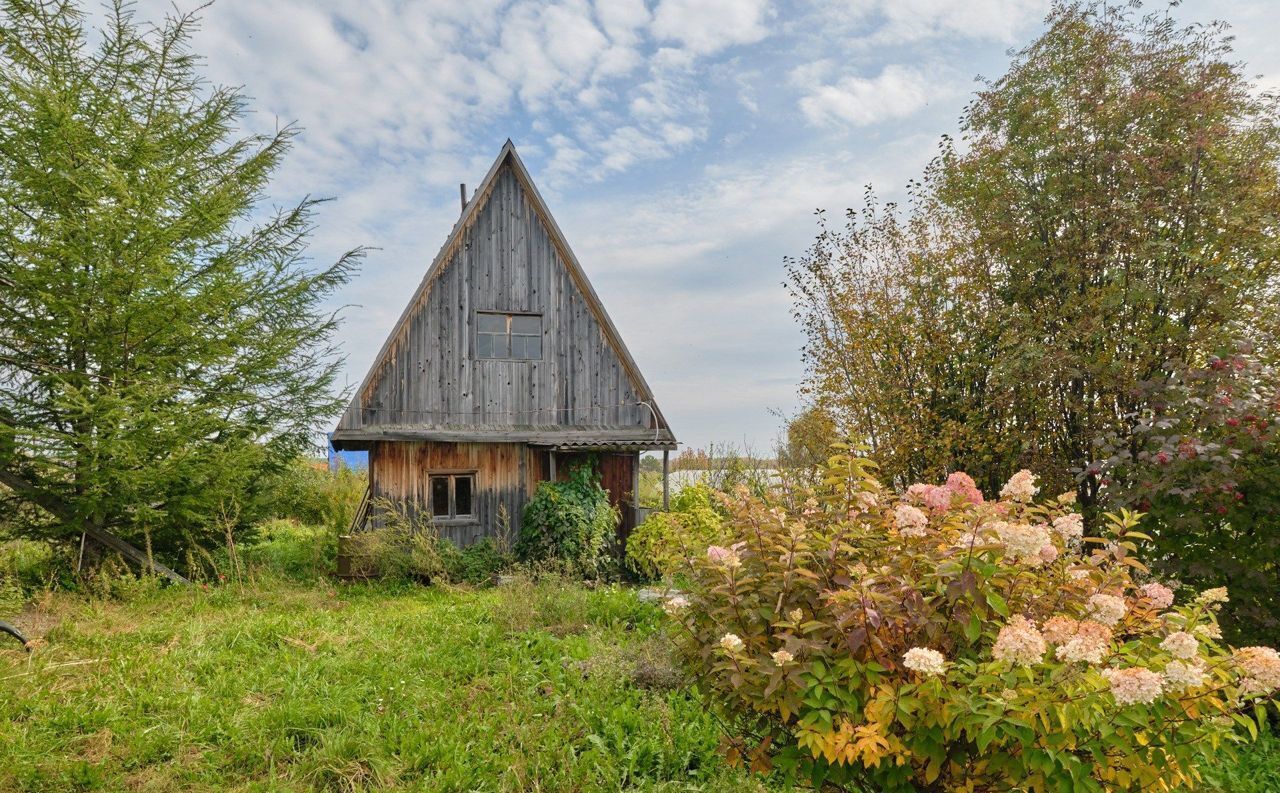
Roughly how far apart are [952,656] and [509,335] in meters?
11.5

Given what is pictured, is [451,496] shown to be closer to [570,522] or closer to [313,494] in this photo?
[570,522]

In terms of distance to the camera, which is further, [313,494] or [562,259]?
→ [562,259]

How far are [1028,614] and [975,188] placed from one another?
35.9ft

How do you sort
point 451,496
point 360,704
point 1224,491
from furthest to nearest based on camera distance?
point 451,496 < point 1224,491 < point 360,704

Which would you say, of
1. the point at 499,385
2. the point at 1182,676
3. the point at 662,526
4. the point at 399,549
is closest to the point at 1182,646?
the point at 1182,676

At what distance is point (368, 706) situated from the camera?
5961 mm

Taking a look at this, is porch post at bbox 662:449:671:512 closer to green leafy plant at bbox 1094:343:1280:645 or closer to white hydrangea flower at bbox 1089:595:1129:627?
green leafy plant at bbox 1094:343:1280:645

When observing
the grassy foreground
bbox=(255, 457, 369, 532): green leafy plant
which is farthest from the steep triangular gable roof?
the grassy foreground

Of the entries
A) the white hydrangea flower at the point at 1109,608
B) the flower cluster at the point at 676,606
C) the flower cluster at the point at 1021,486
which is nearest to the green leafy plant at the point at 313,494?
the flower cluster at the point at 676,606

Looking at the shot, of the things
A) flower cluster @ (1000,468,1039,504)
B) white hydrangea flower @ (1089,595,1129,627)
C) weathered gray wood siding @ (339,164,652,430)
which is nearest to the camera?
white hydrangea flower @ (1089,595,1129,627)

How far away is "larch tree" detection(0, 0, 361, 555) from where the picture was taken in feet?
32.3

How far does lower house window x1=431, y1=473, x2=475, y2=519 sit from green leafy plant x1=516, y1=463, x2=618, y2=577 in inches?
44.7

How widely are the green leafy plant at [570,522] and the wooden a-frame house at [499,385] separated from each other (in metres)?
0.45

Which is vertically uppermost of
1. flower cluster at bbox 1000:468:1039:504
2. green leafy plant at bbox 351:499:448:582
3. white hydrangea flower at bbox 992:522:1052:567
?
flower cluster at bbox 1000:468:1039:504
